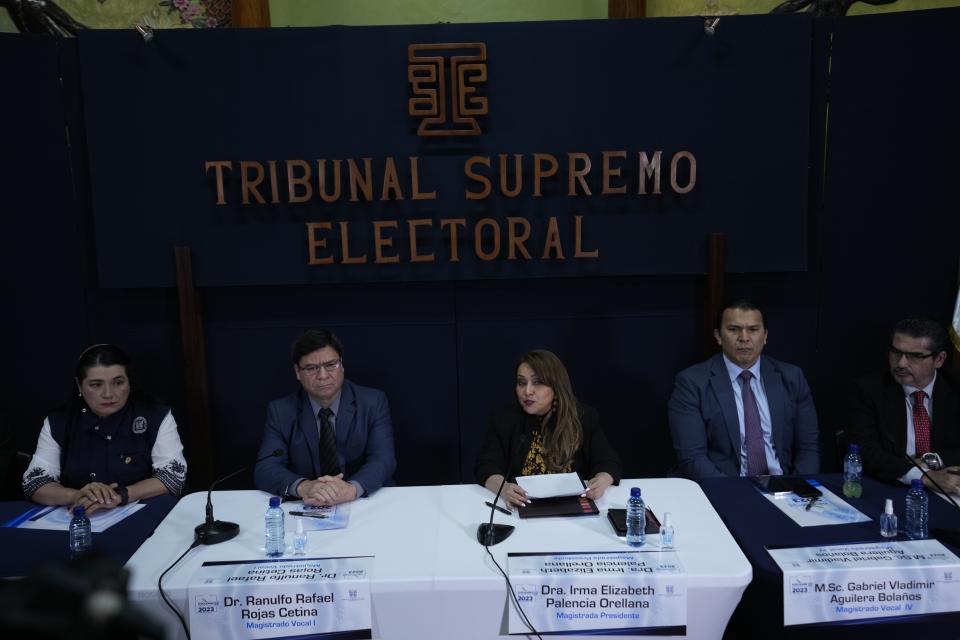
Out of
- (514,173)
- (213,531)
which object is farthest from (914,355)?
(213,531)

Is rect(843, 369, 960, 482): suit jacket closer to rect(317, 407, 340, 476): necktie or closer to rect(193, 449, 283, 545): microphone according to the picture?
rect(317, 407, 340, 476): necktie

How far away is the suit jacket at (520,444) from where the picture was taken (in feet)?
8.25

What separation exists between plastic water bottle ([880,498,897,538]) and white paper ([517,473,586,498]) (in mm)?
874

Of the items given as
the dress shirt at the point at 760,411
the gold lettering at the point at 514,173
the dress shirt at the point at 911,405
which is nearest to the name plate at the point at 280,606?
the dress shirt at the point at 760,411

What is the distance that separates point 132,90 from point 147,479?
6.00 feet

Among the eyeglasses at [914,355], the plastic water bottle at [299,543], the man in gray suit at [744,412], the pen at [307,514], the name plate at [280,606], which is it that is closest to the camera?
the name plate at [280,606]

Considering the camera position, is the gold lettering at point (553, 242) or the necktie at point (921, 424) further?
the gold lettering at point (553, 242)

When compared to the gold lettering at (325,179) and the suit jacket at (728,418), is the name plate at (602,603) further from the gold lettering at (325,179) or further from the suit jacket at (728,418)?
the gold lettering at (325,179)

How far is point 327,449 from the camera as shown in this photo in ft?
8.84

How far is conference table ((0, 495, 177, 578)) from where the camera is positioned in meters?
1.88

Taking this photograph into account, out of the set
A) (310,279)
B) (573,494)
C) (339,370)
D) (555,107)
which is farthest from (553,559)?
(555,107)

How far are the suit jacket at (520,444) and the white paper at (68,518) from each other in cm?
122

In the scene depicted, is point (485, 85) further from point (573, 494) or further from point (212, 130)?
point (573, 494)

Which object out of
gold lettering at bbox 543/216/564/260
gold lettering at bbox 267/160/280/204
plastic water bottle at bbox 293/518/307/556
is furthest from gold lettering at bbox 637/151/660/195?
plastic water bottle at bbox 293/518/307/556
